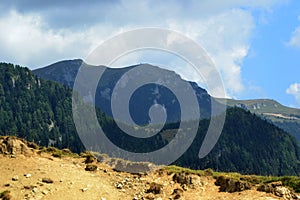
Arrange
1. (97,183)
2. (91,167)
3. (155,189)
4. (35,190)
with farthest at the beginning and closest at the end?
(91,167)
(97,183)
(155,189)
(35,190)

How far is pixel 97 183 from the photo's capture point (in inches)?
1984

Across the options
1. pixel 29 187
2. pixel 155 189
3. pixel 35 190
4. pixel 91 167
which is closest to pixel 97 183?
pixel 91 167

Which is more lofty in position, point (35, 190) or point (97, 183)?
point (97, 183)

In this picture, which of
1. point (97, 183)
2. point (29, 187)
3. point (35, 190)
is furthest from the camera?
point (97, 183)

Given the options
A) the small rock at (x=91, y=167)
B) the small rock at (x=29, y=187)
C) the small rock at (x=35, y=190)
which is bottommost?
the small rock at (x=35, y=190)

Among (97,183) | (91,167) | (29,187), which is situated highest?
(91,167)

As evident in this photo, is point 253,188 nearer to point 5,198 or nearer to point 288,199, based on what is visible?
point 288,199

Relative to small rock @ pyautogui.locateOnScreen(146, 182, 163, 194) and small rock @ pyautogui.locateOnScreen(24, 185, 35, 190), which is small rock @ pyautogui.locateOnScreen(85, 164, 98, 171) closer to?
small rock @ pyautogui.locateOnScreen(146, 182, 163, 194)

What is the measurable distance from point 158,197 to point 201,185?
18.0 feet

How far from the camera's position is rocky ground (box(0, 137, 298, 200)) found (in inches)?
1859

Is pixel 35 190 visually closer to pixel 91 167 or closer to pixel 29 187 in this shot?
pixel 29 187

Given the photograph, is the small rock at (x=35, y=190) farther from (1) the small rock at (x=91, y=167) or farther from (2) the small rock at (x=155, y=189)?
(2) the small rock at (x=155, y=189)

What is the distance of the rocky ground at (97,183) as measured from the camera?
1859 inches

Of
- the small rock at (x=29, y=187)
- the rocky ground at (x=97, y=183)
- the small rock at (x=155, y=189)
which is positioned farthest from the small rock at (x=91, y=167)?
the small rock at (x=29, y=187)
